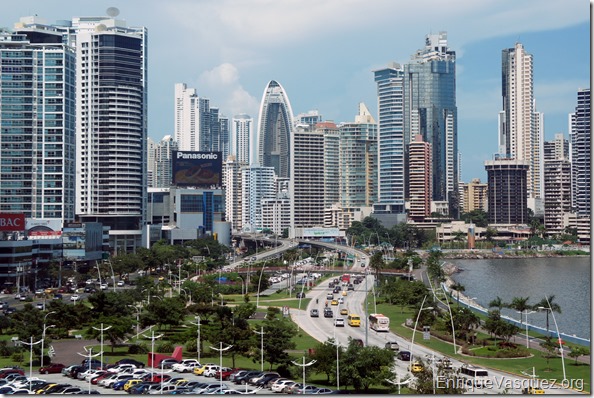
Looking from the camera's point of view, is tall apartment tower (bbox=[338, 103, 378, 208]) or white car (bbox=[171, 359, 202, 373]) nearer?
white car (bbox=[171, 359, 202, 373])

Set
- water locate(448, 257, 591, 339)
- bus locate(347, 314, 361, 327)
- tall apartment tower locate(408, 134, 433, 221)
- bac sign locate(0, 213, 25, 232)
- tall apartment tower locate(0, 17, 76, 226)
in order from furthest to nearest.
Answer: tall apartment tower locate(408, 134, 433, 221)
tall apartment tower locate(0, 17, 76, 226)
bac sign locate(0, 213, 25, 232)
water locate(448, 257, 591, 339)
bus locate(347, 314, 361, 327)

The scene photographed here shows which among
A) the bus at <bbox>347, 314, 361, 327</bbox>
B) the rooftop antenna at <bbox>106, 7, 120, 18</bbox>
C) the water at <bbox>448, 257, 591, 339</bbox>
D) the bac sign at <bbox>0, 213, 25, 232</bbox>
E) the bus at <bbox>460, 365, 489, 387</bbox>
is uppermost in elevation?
the rooftop antenna at <bbox>106, 7, 120, 18</bbox>

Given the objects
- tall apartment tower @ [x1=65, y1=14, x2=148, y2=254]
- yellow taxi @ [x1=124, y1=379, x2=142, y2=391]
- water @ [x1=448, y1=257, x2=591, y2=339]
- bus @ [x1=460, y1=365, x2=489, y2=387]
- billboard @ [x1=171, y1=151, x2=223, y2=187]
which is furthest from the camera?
billboard @ [x1=171, y1=151, x2=223, y2=187]

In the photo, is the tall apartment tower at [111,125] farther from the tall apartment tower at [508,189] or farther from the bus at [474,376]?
the tall apartment tower at [508,189]

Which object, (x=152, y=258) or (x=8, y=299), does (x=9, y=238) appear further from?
(x=152, y=258)

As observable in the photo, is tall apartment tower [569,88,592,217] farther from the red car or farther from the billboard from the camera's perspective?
the red car

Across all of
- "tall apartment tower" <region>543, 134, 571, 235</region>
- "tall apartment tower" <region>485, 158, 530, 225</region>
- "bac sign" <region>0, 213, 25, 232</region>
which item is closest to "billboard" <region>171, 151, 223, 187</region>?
"bac sign" <region>0, 213, 25, 232</region>

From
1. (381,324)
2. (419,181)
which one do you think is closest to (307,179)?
(419,181)

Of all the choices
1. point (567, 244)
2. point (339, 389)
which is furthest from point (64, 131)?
point (567, 244)
